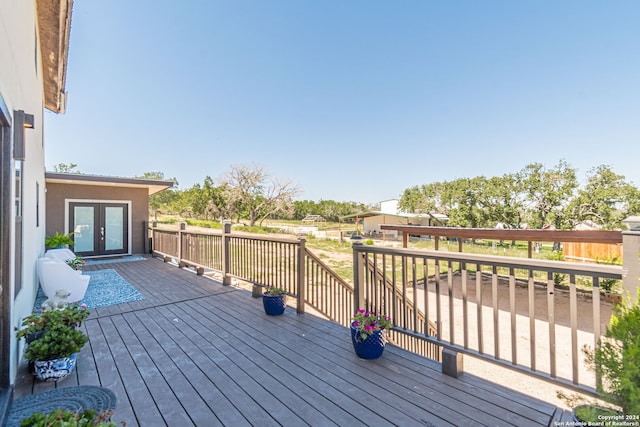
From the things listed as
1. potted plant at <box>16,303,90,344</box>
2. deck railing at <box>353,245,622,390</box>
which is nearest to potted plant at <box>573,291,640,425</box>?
deck railing at <box>353,245,622,390</box>

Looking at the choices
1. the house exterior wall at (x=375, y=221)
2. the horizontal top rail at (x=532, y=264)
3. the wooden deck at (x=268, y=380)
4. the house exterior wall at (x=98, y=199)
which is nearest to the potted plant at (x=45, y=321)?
the wooden deck at (x=268, y=380)

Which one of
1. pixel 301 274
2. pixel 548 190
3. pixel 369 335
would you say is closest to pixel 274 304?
pixel 301 274

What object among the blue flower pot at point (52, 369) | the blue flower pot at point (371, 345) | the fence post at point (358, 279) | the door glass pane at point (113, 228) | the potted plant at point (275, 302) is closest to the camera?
the blue flower pot at point (52, 369)

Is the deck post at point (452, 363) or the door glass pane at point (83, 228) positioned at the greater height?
the door glass pane at point (83, 228)

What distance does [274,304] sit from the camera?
11.7 ft

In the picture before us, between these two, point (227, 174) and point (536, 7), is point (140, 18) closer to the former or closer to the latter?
point (536, 7)

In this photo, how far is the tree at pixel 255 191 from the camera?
2773cm

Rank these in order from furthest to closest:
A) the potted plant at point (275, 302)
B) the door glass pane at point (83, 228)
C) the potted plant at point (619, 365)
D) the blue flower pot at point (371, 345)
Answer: the door glass pane at point (83, 228)
the potted plant at point (275, 302)
the blue flower pot at point (371, 345)
the potted plant at point (619, 365)

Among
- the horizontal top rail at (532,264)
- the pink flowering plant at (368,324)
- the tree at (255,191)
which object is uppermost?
the tree at (255,191)

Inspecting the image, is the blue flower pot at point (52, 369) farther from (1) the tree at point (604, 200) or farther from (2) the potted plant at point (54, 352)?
(1) the tree at point (604, 200)

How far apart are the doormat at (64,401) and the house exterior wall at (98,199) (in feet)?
27.3

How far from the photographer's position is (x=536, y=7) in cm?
674

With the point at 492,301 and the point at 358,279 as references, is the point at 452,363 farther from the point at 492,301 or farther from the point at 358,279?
the point at 358,279

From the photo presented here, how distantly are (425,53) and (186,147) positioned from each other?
2035 centimetres
